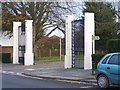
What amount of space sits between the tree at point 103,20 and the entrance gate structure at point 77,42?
1429cm

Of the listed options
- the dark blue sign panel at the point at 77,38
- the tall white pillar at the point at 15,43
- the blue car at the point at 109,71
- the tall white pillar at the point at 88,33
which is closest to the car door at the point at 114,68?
the blue car at the point at 109,71

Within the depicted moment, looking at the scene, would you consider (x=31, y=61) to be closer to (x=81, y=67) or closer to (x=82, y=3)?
(x=81, y=67)

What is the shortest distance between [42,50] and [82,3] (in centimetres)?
2014

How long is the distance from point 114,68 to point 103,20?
34.0m

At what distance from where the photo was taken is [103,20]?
1852 inches

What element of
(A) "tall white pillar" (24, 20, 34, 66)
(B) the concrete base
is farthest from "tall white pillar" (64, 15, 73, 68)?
(A) "tall white pillar" (24, 20, 34, 66)

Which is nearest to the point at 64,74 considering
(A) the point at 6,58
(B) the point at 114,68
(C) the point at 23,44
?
(B) the point at 114,68

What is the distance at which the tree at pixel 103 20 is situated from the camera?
4503cm

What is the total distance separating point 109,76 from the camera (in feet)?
45.3

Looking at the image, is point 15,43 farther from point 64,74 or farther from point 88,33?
point 64,74

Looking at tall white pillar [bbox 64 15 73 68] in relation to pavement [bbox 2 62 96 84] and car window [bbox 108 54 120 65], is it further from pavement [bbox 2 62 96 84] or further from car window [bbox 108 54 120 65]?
car window [bbox 108 54 120 65]

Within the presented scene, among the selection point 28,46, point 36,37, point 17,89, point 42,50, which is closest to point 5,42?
point 42,50

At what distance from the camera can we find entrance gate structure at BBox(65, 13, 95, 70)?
27.2 meters

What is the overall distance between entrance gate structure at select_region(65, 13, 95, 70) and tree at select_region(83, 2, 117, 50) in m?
14.3
